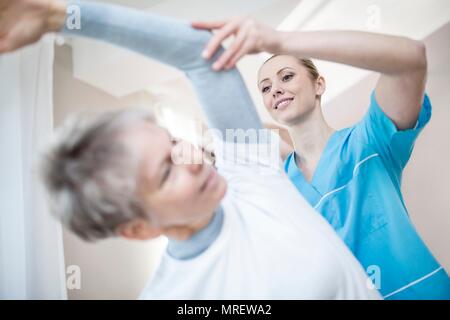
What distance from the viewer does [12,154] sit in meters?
0.67

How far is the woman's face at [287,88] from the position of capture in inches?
28.1

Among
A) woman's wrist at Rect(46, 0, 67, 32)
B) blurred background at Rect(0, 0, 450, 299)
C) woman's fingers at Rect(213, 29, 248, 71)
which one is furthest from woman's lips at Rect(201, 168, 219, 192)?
blurred background at Rect(0, 0, 450, 299)

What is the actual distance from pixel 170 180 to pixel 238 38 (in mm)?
221

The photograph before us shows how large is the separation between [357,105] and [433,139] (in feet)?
0.72

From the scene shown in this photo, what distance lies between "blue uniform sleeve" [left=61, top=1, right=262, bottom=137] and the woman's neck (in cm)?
29

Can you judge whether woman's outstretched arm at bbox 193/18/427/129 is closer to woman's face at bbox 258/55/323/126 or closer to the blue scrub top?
the blue scrub top

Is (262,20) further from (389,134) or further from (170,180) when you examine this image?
(170,180)

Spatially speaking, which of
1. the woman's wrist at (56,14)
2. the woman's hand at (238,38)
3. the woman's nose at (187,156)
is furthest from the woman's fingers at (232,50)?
the woman's wrist at (56,14)

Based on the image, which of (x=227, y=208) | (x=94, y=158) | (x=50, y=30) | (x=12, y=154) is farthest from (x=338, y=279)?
(x=12, y=154)

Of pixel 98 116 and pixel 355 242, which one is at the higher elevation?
pixel 98 116

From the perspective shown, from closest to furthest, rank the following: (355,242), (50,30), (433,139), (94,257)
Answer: (50,30)
(355,242)
(94,257)
(433,139)

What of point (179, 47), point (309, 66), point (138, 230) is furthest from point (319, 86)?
point (138, 230)

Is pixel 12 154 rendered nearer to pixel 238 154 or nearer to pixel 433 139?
pixel 238 154

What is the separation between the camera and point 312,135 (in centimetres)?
75
